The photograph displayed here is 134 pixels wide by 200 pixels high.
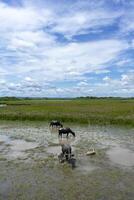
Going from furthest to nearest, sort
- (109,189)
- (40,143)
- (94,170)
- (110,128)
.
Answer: (110,128)
(40,143)
(94,170)
(109,189)

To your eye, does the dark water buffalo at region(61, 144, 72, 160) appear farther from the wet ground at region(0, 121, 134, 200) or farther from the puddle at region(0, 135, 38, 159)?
the puddle at region(0, 135, 38, 159)

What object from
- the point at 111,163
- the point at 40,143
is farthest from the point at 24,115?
the point at 111,163

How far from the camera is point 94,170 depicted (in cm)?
1561

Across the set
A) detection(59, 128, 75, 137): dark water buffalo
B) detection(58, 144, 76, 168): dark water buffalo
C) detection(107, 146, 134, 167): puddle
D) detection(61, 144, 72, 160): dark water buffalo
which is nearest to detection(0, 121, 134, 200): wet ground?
detection(107, 146, 134, 167): puddle

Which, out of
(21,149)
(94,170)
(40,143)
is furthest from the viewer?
(40,143)

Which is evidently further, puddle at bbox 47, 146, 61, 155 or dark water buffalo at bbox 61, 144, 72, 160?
puddle at bbox 47, 146, 61, 155

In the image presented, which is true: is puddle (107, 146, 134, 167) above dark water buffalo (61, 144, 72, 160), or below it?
below

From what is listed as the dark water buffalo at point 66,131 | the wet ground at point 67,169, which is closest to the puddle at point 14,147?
the wet ground at point 67,169

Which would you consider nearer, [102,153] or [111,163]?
[111,163]

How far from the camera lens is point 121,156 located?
18.9m

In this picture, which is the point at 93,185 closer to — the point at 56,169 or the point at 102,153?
the point at 56,169

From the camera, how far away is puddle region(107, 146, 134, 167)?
17266 millimetres

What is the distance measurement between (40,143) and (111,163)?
26.5ft

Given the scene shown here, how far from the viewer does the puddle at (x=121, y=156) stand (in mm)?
17266
